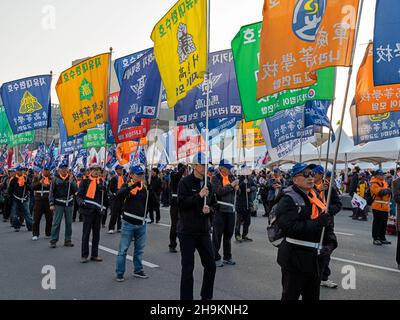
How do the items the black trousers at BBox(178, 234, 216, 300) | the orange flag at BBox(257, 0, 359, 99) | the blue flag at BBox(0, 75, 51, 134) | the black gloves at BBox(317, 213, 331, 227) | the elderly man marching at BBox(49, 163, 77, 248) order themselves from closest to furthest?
the black gloves at BBox(317, 213, 331, 227) < the orange flag at BBox(257, 0, 359, 99) < the black trousers at BBox(178, 234, 216, 300) < the elderly man marching at BBox(49, 163, 77, 248) < the blue flag at BBox(0, 75, 51, 134)

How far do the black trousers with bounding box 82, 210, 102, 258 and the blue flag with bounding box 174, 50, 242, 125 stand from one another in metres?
3.85

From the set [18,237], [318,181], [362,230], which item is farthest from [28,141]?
[318,181]

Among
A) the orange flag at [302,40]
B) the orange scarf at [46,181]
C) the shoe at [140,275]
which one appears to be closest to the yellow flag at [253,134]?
the orange scarf at [46,181]

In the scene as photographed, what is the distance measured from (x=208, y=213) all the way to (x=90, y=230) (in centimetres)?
413

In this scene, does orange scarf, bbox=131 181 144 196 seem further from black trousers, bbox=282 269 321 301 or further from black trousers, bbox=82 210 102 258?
black trousers, bbox=282 269 321 301

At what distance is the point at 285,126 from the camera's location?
12227 millimetres

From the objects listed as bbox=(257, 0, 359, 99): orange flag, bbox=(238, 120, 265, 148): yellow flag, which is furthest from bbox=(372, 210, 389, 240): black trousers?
bbox=(238, 120, 265, 148): yellow flag

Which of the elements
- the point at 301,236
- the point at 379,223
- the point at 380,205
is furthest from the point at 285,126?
A: the point at 301,236

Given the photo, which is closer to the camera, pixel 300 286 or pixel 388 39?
pixel 300 286

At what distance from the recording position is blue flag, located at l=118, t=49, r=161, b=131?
9.15 m

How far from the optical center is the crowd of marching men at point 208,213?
411cm

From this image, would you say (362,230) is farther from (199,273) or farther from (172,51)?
(172,51)

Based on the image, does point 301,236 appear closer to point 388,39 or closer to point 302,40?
point 302,40

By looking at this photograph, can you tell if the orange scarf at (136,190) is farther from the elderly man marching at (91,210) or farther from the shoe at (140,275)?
the elderly man marching at (91,210)
